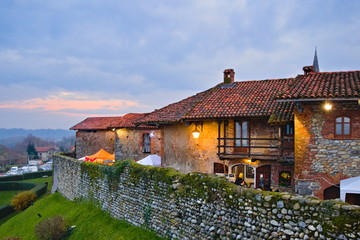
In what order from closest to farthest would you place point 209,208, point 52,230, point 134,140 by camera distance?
1. point 209,208
2. point 52,230
3. point 134,140

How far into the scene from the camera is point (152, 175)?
9773mm

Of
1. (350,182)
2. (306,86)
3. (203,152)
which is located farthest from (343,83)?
(203,152)

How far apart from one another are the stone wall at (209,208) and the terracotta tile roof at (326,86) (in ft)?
16.7

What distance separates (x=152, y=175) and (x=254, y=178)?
6.13 metres

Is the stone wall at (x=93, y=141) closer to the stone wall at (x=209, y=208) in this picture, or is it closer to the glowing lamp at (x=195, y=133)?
the stone wall at (x=209, y=208)

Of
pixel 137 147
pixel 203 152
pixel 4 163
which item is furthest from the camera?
pixel 4 163

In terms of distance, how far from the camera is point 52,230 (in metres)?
12.8

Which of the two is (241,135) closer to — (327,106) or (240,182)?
(240,182)

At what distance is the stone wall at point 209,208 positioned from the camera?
213 inches

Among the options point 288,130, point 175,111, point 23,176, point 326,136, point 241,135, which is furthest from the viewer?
point 23,176

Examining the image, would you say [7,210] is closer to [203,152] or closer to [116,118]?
[116,118]

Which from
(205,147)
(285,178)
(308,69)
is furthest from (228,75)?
(285,178)

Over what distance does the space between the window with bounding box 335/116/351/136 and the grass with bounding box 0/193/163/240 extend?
7643 millimetres

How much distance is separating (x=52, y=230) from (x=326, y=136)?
507 inches
